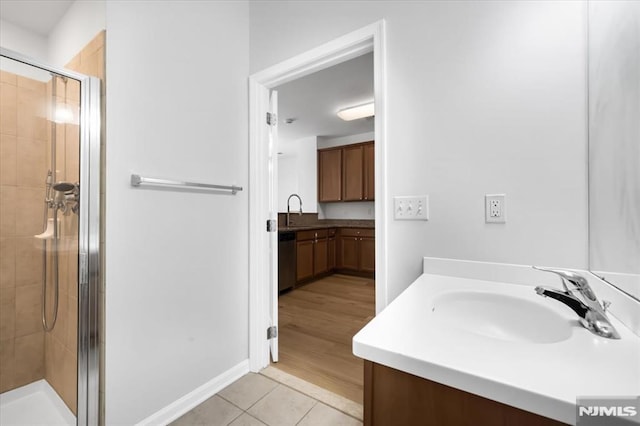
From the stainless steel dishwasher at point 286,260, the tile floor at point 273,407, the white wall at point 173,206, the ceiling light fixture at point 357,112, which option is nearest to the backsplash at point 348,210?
the ceiling light fixture at point 357,112

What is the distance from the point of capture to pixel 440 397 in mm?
525

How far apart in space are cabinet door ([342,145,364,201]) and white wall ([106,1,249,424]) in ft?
10.7

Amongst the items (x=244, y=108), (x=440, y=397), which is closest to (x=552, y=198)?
(x=440, y=397)

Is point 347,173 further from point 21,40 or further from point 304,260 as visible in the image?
point 21,40

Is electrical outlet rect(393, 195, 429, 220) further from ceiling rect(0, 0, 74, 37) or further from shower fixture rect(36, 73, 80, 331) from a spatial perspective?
ceiling rect(0, 0, 74, 37)

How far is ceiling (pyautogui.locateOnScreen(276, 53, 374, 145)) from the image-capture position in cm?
287


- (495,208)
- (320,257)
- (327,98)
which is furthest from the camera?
(320,257)

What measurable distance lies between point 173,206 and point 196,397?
1.09 m

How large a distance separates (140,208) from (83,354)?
0.68 meters

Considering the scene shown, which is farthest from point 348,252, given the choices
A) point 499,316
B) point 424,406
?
point 424,406

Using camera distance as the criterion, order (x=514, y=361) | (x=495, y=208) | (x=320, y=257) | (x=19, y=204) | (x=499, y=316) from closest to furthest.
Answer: (x=514, y=361)
(x=499, y=316)
(x=495, y=208)
(x=19, y=204)
(x=320, y=257)

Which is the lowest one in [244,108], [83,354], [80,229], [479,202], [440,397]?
[83,354]

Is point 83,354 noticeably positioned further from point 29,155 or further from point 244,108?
point 244,108

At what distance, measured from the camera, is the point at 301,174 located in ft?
18.5
